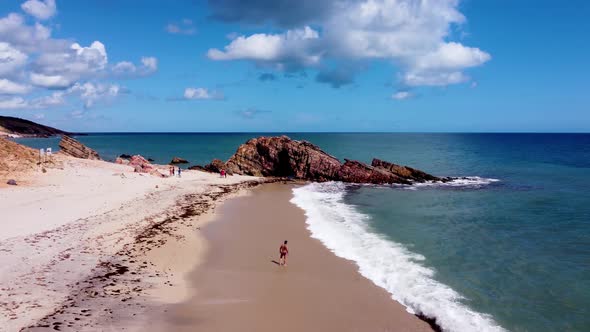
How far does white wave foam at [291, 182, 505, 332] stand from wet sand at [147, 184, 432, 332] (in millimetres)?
639

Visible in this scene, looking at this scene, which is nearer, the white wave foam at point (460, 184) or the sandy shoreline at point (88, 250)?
the sandy shoreline at point (88, 250)

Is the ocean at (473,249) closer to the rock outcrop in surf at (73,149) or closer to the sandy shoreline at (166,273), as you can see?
the sandy shoreline at (166,273)

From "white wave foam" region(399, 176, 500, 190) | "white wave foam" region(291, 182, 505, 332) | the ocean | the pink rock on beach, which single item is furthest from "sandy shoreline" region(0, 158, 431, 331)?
"white wave foam" region(399, 176, 500, 190)

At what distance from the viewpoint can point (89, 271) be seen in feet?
51.1

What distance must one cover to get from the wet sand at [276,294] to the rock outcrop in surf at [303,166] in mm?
27990

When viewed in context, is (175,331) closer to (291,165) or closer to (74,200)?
(74,200)

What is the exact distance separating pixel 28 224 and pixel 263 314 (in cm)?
1552

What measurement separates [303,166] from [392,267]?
34060mm

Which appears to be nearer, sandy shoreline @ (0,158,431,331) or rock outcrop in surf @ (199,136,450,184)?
sandy shoreline @ (0,158,431,331)

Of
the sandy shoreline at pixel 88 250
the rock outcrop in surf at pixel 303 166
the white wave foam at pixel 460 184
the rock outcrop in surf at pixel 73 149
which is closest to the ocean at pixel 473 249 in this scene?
the white wave foam at pixel 460 184

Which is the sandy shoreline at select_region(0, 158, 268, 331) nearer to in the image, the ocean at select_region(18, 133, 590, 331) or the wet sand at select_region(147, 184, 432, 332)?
the wet sand at select_region(147, 184, 432, 332)

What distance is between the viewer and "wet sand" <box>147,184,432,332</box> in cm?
1228

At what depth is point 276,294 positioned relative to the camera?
47.9 feet

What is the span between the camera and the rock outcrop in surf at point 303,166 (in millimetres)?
49688
